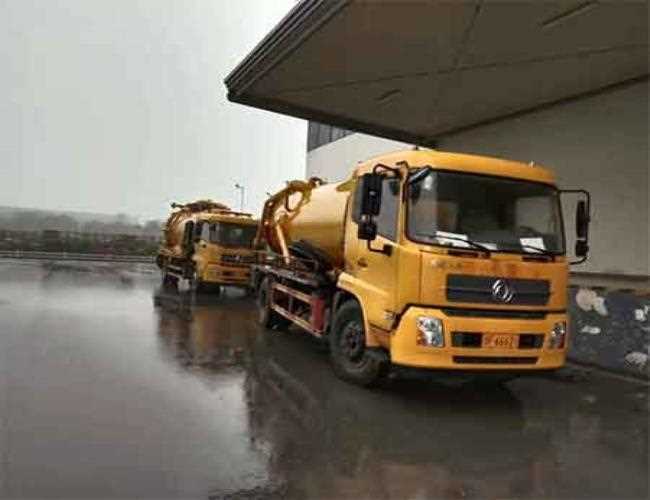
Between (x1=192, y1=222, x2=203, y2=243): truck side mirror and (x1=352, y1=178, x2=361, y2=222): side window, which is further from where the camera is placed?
(x1=192, y1=222, x2=203, y2=243): truck side mirror

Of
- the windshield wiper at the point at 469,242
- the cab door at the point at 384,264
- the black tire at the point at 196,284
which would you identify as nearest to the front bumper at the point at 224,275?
the black tire at the point at 196,284

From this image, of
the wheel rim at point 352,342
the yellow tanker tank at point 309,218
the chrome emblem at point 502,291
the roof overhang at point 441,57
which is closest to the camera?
the chrome emblem at point 502,291

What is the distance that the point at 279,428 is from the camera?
18.8 ft

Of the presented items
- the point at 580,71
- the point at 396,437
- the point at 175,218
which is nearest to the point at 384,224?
the point at 396,437

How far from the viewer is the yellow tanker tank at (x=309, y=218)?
9.09 meters

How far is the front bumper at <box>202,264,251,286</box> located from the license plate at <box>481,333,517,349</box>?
1240 cm

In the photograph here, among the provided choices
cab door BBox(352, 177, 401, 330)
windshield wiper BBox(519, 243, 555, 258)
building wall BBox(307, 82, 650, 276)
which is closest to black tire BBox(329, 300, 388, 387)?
cab door BBox(352, 177, 401, 330)

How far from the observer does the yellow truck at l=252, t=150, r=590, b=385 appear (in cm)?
648

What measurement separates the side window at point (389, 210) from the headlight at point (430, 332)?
3.15 feet

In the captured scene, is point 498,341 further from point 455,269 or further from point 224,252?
point 224,252

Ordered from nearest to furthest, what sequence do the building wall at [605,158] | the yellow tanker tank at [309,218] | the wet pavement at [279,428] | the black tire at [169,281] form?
the wet pavement at [279,428], the yellow tanker tank at [309,218], the building wall at [605,158], the black tire at [169,281]

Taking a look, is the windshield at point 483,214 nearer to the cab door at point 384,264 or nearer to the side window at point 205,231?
the cab door at point 384,264

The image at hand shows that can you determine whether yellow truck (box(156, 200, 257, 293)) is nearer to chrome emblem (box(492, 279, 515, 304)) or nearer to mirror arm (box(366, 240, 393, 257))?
mirror arm (box(366, 240, 393, 257))

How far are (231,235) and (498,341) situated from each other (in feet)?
42.1
